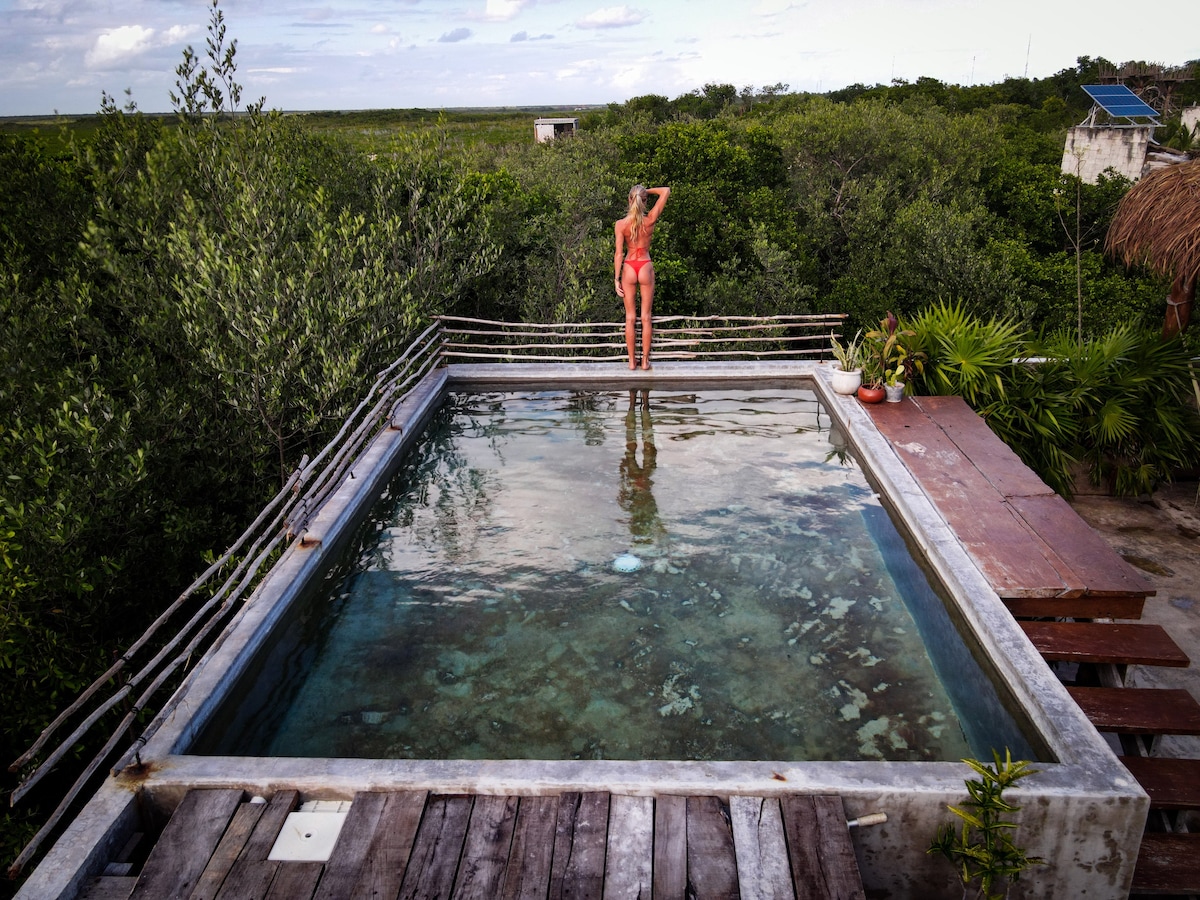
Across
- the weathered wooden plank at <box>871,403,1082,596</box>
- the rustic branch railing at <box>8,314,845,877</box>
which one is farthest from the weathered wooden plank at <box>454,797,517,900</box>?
the weathered wooden plank at <box>871,403,1082,596</box>

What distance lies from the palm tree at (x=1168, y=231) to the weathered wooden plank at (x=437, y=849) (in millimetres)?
8744

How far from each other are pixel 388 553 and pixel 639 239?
4815 mm

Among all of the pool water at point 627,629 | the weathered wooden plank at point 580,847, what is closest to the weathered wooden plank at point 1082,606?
the pool water at point 627,629

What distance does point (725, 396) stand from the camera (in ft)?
32.2

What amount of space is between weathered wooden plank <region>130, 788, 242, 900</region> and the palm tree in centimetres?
951

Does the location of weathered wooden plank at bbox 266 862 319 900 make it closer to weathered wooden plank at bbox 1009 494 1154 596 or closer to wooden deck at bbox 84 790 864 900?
wooden deck at bbox 84 790 864 900

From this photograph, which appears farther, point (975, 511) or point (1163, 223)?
point (1163, 223)

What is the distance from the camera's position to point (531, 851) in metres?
3.17

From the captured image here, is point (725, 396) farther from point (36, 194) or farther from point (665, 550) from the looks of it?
point (36, 194)

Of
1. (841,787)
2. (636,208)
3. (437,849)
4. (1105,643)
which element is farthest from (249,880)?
(636,208)

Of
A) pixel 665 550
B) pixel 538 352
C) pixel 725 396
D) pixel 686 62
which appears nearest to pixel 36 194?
pixel 538 352

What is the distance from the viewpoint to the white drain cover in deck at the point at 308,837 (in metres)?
3.21

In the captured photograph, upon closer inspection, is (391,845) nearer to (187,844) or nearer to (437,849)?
(437,849)

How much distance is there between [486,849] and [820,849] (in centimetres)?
134
